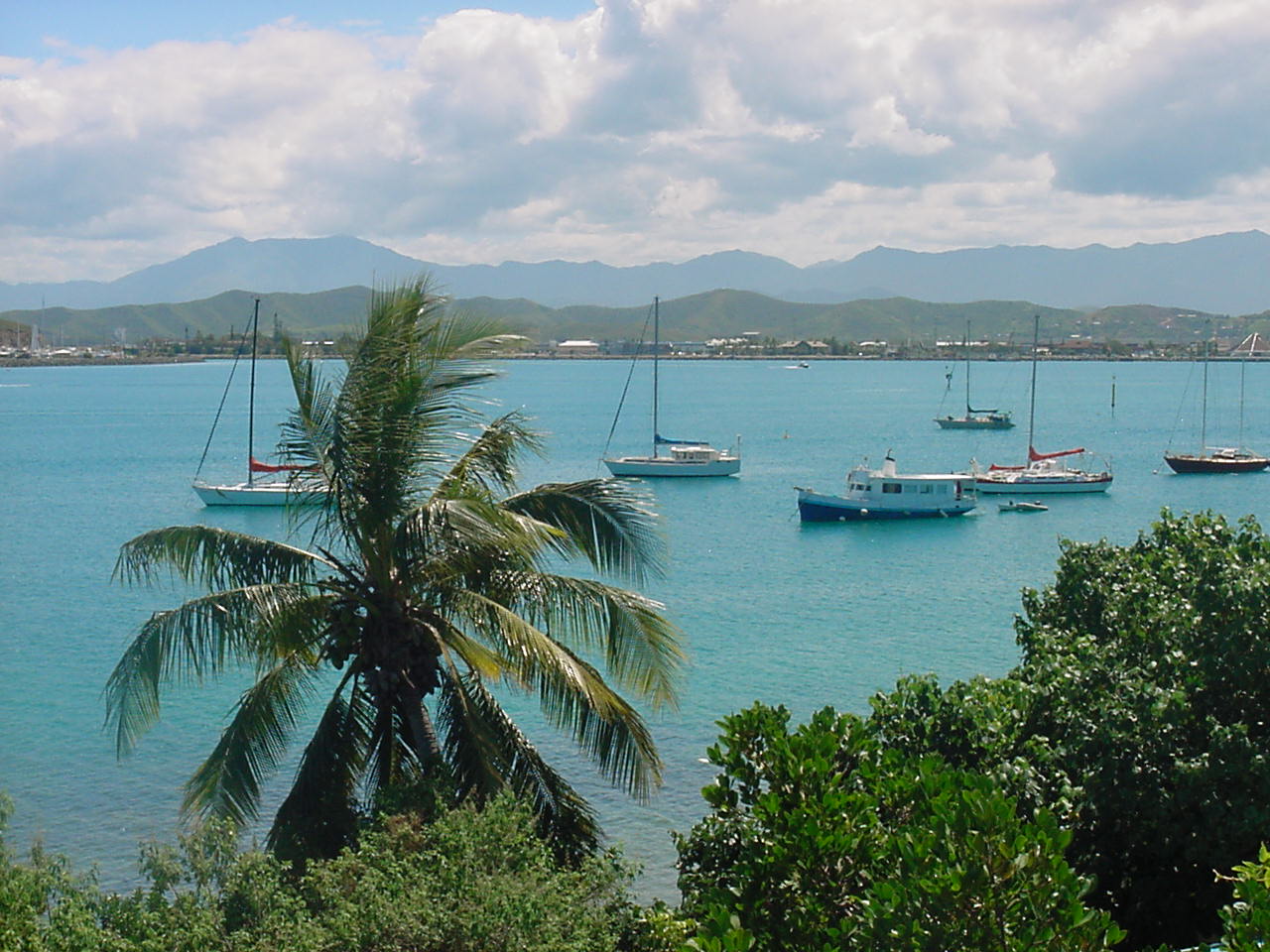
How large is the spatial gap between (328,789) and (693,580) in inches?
1118

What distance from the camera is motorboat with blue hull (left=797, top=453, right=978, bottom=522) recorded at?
5225cm

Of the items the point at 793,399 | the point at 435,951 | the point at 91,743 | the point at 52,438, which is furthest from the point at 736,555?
the point at 793,399

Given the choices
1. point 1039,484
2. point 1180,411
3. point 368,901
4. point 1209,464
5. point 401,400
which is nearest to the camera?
point 368,901

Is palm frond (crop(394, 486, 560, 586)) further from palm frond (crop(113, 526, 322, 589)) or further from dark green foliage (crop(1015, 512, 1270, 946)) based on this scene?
dark green foliage (crop(1015, 512, 1270, 946))

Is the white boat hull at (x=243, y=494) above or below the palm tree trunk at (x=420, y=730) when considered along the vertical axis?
below

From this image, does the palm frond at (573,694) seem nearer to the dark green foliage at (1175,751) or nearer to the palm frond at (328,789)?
the palm frond at (328,789)

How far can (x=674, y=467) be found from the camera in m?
65.4

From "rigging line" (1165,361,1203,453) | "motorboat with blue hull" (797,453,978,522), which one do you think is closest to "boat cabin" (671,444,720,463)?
"motorboat with blue hull" (797,453,978,522)

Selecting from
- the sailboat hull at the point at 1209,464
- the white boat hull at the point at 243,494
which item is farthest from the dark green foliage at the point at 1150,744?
the sailboat hull at the point at 1209,464

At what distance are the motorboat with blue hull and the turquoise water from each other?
0.82m

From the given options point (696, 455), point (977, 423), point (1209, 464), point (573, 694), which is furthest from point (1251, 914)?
point (977, 423)

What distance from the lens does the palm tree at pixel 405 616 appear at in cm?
1161

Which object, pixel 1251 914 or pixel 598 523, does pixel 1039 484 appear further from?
pixel 1251 914

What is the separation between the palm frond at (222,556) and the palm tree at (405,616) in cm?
2
